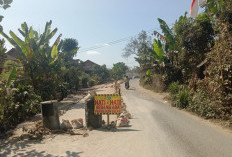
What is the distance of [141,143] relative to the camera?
18.1 ft

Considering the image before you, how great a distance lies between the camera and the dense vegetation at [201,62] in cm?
776

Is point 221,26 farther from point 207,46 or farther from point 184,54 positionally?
point 184,54

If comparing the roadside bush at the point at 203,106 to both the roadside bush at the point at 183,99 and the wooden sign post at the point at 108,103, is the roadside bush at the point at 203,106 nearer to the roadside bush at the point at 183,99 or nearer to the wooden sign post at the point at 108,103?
the roadside bush at the point at 183,99

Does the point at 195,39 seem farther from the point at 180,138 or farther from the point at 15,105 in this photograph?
the point at 15,105

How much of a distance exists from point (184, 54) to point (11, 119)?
10.8m

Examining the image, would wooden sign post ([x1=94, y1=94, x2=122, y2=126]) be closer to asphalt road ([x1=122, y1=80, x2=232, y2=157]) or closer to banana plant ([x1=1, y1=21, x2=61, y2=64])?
asphalt road ([x1=122, y1=80, x2=232, y2=157])

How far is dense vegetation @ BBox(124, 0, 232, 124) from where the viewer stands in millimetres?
7758

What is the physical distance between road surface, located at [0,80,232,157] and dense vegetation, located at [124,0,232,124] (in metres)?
1.58

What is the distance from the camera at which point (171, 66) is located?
16109 mm

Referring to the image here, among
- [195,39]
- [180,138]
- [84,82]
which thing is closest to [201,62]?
[195,39]

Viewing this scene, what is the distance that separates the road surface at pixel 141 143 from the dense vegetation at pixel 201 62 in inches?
62.2

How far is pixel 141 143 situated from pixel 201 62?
7.86 metres

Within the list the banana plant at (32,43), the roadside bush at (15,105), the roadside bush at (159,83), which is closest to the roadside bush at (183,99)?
the roadside bush at (159,83)

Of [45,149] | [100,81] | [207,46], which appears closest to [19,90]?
[45,149]
